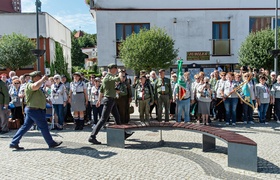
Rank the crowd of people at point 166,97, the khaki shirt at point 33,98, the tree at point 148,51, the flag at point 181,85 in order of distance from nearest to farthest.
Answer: the khaki shirt at point 33,98 → the crowd of people at point 166,97 → the flag at point 181,85 → the tree at point 148,51

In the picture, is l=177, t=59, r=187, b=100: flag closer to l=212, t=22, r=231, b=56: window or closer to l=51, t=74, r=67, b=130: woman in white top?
l=51, t=74, r=67, b=130: woman in white top

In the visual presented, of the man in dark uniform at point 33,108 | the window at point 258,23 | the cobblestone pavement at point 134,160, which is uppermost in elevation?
the window at point 258,23

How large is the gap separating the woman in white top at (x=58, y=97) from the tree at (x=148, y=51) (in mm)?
8538

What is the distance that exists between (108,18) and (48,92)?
12.3 m

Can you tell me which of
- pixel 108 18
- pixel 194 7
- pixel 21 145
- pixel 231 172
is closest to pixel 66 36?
pixel 108 18

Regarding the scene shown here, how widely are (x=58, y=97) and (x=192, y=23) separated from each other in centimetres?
1454

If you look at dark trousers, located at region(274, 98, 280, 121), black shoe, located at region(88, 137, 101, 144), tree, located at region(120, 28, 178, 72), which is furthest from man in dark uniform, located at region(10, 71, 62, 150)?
tree, located at region(120, 28, 178, 72)

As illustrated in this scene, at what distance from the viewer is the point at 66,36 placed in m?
36.7

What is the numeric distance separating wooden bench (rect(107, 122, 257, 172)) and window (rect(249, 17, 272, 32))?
17.3 metres

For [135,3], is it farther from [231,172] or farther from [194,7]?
[231,172]

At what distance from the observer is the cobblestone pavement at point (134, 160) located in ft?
16.8

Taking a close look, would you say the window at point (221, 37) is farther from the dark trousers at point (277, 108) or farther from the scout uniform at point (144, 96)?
the scout uniform at point (144, 96)

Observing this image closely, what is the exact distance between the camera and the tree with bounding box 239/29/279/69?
17.3 metres

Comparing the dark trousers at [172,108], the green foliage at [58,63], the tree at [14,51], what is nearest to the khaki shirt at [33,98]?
the dark trousers at [172,108]
